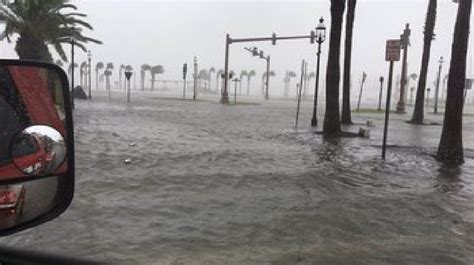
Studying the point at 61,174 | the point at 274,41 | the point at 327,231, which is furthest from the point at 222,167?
the point at 274,41

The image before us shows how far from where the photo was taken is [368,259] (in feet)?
20.1

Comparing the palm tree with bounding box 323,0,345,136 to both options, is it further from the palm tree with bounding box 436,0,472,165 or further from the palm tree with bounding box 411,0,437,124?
the palm tree with bounding box 411,0,437,124

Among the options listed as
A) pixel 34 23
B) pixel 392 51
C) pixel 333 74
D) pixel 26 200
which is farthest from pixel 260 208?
pixel 34 23

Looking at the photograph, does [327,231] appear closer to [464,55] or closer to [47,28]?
[464,55]

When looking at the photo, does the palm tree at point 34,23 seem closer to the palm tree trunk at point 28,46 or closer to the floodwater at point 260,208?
the palm tree trunk at point 28,46

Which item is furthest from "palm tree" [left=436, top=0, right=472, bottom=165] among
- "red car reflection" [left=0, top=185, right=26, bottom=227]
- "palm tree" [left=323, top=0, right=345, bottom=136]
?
"red car reflection" [left=0, top=185, right=26, bottom=227]

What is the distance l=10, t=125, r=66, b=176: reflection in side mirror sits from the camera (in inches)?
67.5

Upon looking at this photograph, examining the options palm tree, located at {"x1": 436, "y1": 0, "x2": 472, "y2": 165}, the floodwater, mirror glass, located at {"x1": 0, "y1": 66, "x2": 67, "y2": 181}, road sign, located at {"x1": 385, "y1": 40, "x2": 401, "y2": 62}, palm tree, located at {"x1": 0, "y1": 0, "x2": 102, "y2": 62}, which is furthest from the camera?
palm tree, located at {"x1": 0, "y1": 0, "x2": 102, "y2": 62}

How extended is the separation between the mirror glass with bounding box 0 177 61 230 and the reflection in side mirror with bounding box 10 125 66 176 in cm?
4

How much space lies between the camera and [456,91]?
14391mm

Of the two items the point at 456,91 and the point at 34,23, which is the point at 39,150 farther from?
the point at 34,23

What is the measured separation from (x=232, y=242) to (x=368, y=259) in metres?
1.46

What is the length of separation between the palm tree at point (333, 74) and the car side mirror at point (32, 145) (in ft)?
63.1

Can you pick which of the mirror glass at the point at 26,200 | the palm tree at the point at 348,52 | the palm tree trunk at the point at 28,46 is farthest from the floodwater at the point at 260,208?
the palm tree trunk at the point at 28,46
